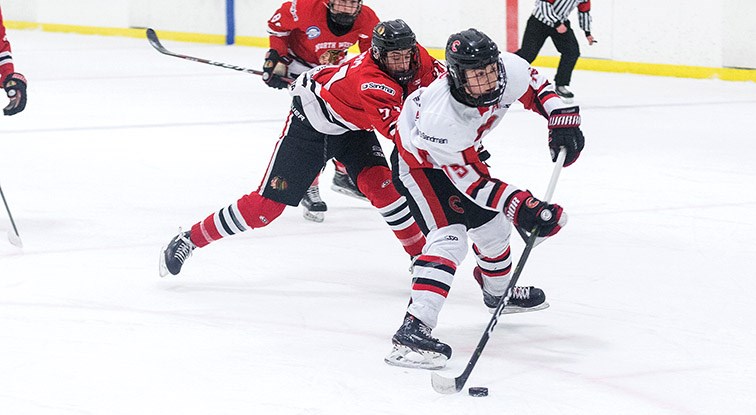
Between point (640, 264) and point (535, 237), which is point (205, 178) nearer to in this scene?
point (640, 264)

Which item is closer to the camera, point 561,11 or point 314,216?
point 314,216

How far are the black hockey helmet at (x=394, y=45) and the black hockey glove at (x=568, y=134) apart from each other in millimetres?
485

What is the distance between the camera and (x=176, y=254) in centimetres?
347

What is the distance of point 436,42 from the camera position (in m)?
9.19

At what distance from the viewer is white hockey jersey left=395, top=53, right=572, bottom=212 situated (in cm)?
267

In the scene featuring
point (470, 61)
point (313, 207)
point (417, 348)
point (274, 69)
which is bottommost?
point (313, 207)

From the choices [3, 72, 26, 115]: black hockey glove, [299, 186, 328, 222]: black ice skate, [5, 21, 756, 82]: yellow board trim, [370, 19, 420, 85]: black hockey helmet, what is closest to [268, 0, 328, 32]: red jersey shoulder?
[299, 186, 328, 222]: black ice skate

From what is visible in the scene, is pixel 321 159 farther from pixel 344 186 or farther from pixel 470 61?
pixel 344 186

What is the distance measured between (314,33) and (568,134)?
A: 1.70 metres

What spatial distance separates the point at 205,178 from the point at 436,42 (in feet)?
14.7

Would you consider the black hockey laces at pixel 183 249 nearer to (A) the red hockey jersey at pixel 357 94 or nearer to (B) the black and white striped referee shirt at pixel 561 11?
(A) the red hockey jersey at pixel 357 94

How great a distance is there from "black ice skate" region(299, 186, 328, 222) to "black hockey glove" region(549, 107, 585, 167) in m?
1.59

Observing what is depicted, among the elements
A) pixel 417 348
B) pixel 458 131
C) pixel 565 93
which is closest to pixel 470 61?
pixel 458 131

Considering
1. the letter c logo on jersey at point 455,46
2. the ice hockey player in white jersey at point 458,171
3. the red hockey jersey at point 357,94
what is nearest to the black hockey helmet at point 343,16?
the red hockey jersey at point 357,94
